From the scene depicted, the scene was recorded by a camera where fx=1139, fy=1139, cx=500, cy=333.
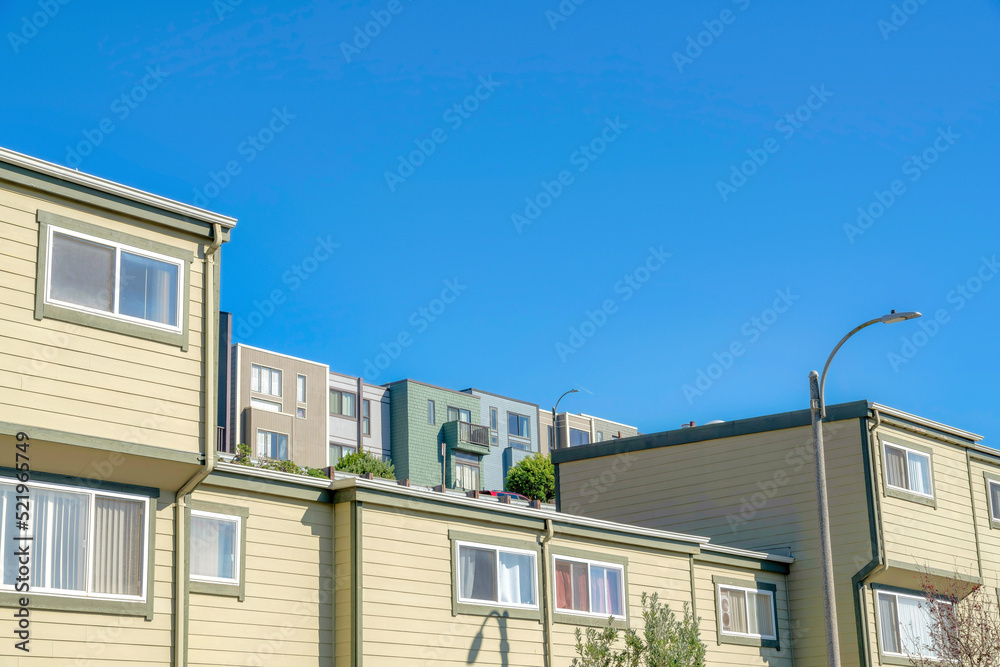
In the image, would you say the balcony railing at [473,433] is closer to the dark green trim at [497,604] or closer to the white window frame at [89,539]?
the dark green trim at [497,604]

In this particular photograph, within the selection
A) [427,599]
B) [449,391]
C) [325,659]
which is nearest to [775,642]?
[427,599]

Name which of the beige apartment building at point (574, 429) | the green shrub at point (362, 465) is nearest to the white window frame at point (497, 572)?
the green shrub at point (362, 465)

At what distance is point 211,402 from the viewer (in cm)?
1599

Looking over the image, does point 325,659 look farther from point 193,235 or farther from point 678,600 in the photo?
point 678,600

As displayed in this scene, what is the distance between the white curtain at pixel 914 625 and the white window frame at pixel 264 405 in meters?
44.7

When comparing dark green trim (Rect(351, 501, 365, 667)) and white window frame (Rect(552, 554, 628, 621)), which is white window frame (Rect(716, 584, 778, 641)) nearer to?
white window frame (Rect(552, 554, 628, 621))

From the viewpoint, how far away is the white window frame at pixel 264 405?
66.6 metres

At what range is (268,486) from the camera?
1819 centimetres

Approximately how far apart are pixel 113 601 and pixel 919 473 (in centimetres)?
2137

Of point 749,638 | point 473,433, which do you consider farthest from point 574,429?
point 749,638

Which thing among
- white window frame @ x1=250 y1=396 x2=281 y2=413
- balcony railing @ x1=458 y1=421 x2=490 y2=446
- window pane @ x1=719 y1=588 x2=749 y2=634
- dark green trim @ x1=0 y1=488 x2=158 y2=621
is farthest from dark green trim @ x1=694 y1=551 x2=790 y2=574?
balcony railing @ x1=458 y1=421 x2=490 y2=446

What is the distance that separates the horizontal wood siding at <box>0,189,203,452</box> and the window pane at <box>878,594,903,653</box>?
19293 millimetres

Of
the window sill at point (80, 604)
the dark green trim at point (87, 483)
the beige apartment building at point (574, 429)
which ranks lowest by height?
the window sill at point (80, 604)

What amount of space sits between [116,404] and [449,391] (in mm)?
67203
